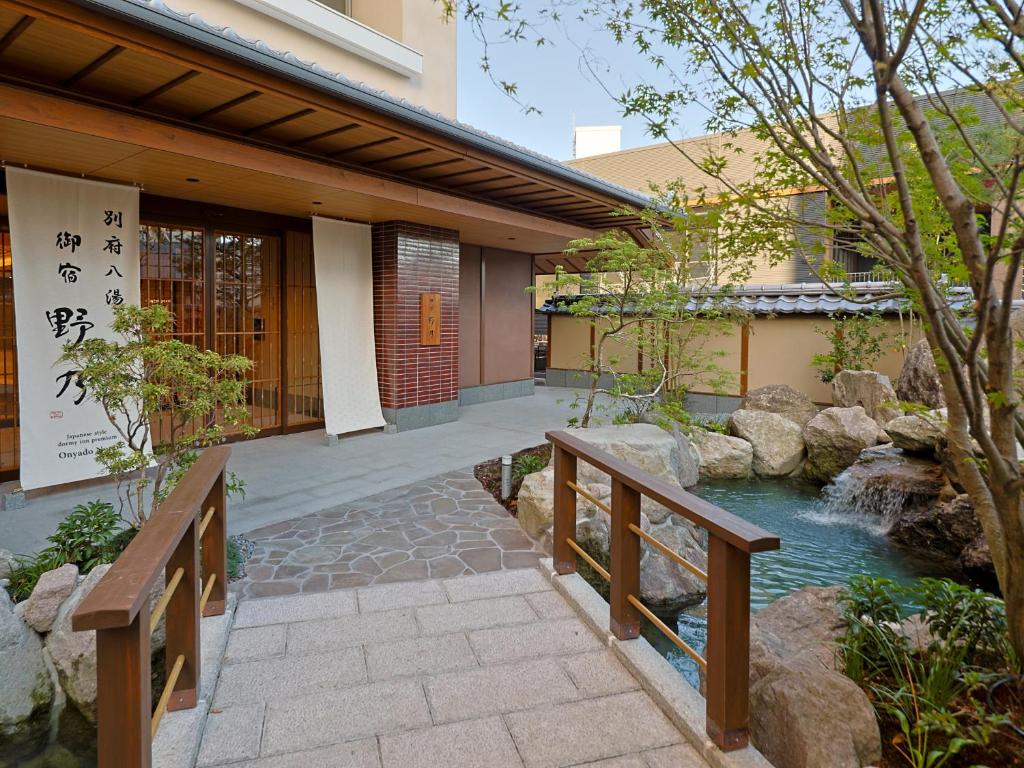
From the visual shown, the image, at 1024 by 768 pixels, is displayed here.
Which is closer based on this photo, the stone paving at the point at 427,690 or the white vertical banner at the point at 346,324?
the stone paving at the point at 427,690

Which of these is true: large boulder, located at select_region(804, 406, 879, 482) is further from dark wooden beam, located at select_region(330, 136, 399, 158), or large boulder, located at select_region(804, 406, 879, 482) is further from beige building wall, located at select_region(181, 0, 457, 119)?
beige building wall, located at select_region(181, 0, 457, 119)

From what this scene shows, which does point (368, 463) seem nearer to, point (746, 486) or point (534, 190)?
point (534, 190)

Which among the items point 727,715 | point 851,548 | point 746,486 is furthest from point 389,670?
point 746,486

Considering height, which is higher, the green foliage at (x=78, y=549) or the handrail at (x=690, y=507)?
the handrail at (x=690, y=507)

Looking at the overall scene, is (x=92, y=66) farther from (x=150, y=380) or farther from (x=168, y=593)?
(x=168, y=593)

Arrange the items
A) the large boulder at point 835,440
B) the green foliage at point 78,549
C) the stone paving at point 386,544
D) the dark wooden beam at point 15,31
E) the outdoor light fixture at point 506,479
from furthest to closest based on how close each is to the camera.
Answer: the large boulder at point 835,440
the outdoor light fixture at point 506,479
the stone paving at point 386,544
the green foliage at point 78,549
the dark wooden beam at point 15,31

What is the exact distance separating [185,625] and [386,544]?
232 centimetres

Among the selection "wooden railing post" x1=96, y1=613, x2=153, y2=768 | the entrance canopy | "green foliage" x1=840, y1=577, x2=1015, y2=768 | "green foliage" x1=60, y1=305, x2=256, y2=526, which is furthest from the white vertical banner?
"wooden railing post" x1=96, y1=613, x2=153, y2=768

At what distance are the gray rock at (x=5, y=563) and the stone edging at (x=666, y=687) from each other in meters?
3.51

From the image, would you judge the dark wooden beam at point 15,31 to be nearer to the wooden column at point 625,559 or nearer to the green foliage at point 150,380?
the green foliage at point 150,380

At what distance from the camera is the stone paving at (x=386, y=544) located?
14.3 ft

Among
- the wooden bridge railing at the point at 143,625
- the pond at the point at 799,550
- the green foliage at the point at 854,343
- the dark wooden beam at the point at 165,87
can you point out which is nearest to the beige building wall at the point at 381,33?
the dark wooden beam at the point at 165,87

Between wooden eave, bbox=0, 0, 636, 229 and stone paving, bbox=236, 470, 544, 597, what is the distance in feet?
11.0

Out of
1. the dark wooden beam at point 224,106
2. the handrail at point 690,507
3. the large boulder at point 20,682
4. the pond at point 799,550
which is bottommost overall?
the pond at point 799,550
